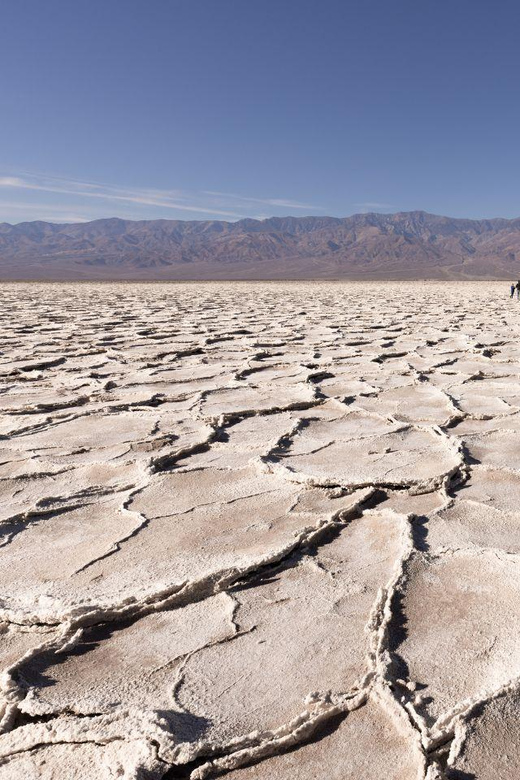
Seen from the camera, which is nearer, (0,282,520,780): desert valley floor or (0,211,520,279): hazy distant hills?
(0,282,520,780): desert valley floor

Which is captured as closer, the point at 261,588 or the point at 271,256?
the point at 261,588

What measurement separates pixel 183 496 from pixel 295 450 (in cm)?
56

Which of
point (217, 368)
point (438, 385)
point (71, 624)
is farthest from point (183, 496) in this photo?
point (217, 368)

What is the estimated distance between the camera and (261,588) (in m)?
1.37

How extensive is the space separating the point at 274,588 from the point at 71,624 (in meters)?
0.40

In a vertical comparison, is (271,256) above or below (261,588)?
below

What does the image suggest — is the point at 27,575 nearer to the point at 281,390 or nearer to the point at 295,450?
the point at 295,450

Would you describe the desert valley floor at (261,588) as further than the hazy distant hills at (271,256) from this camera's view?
No

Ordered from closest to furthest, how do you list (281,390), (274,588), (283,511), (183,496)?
(274,588), (283,511), (183,496), (281,390)

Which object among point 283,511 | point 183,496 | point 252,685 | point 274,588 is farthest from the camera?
point 183,496

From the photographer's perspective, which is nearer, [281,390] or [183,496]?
[183,496]

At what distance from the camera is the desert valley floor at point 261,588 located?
927 millimetres

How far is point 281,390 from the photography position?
3473 millimetres

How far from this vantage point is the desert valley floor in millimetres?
927
